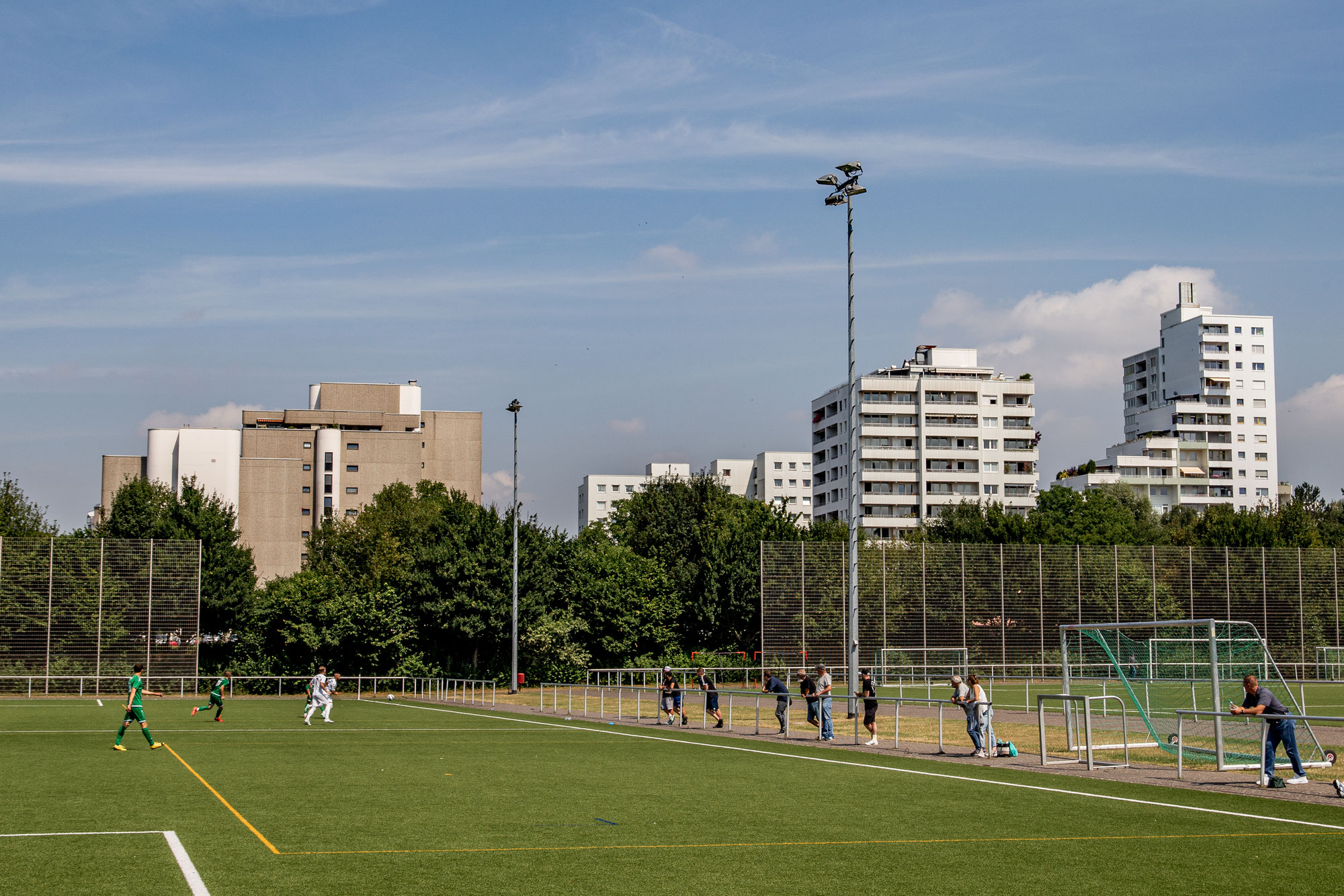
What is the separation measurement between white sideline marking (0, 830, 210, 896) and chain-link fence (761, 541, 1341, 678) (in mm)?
41673

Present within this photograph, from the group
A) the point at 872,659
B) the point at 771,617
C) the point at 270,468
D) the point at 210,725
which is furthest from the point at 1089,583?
the point at 270,468

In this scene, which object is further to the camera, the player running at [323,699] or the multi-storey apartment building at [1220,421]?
the multi-storey apartment building at [1220,421]

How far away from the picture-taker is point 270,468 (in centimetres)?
11962

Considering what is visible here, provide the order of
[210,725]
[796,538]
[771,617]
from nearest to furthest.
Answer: [210,725], [771,617], [796,538]

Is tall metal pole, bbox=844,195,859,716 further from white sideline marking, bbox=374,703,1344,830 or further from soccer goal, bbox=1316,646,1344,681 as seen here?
soccer goal, bbox=1316,646,1344,681

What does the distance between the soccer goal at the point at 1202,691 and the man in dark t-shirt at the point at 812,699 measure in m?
5.55

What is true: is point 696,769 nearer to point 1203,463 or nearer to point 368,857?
point 368,857

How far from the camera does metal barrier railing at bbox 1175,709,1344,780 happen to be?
17562 mm

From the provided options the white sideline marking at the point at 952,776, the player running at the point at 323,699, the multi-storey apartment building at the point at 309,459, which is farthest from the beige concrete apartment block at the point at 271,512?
the white sideline marking at the point at 952,776

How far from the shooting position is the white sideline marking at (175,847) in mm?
9898

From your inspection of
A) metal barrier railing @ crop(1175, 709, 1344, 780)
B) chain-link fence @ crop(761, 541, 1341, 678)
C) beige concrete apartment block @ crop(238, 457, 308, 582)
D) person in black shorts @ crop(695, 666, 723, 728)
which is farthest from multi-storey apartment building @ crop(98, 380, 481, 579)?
metal barrier railing @ crop(1175, 709, 1344, 780)

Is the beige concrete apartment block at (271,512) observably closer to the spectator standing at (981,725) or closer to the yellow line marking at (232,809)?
the yellow line marking at (232,809)

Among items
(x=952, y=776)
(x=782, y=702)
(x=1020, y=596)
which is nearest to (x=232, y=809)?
(x=952, y=776)

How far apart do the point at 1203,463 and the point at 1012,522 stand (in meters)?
83.9
